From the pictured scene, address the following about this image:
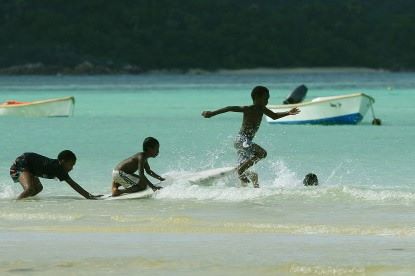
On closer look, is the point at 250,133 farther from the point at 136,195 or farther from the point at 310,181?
the point at 136,195

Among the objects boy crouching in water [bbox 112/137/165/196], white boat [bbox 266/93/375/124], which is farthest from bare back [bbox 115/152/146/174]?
white boat [bbox 266/93/375/124]

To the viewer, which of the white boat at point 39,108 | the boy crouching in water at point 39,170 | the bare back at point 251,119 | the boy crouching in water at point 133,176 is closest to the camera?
the boy crouching in water at point 39,170

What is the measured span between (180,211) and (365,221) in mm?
2221

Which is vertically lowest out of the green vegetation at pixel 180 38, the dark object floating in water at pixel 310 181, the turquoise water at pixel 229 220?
the turquoise water at pixel 229 220

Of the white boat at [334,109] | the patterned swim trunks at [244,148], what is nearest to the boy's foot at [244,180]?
the patterned swim trunks at [244,148]

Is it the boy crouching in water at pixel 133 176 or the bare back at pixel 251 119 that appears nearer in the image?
the boy crouching in water at pixel 133 176

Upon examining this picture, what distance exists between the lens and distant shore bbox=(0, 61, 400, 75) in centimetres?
17075

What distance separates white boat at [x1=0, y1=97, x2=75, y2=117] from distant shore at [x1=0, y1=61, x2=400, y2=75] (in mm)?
124965

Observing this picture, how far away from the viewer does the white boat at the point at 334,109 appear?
117ft

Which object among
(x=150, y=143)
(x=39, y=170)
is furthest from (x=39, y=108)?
(x=150, y=143)

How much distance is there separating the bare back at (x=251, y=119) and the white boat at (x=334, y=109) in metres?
19.4

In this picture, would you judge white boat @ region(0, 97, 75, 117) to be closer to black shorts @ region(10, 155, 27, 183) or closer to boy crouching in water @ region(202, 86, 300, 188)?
black shorts @ region(10, 155, 27, 183)

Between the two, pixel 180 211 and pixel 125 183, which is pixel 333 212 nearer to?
pixel 180 211

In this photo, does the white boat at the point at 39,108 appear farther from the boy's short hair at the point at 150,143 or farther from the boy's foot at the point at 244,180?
the boy's short hair at the point at 150,143
